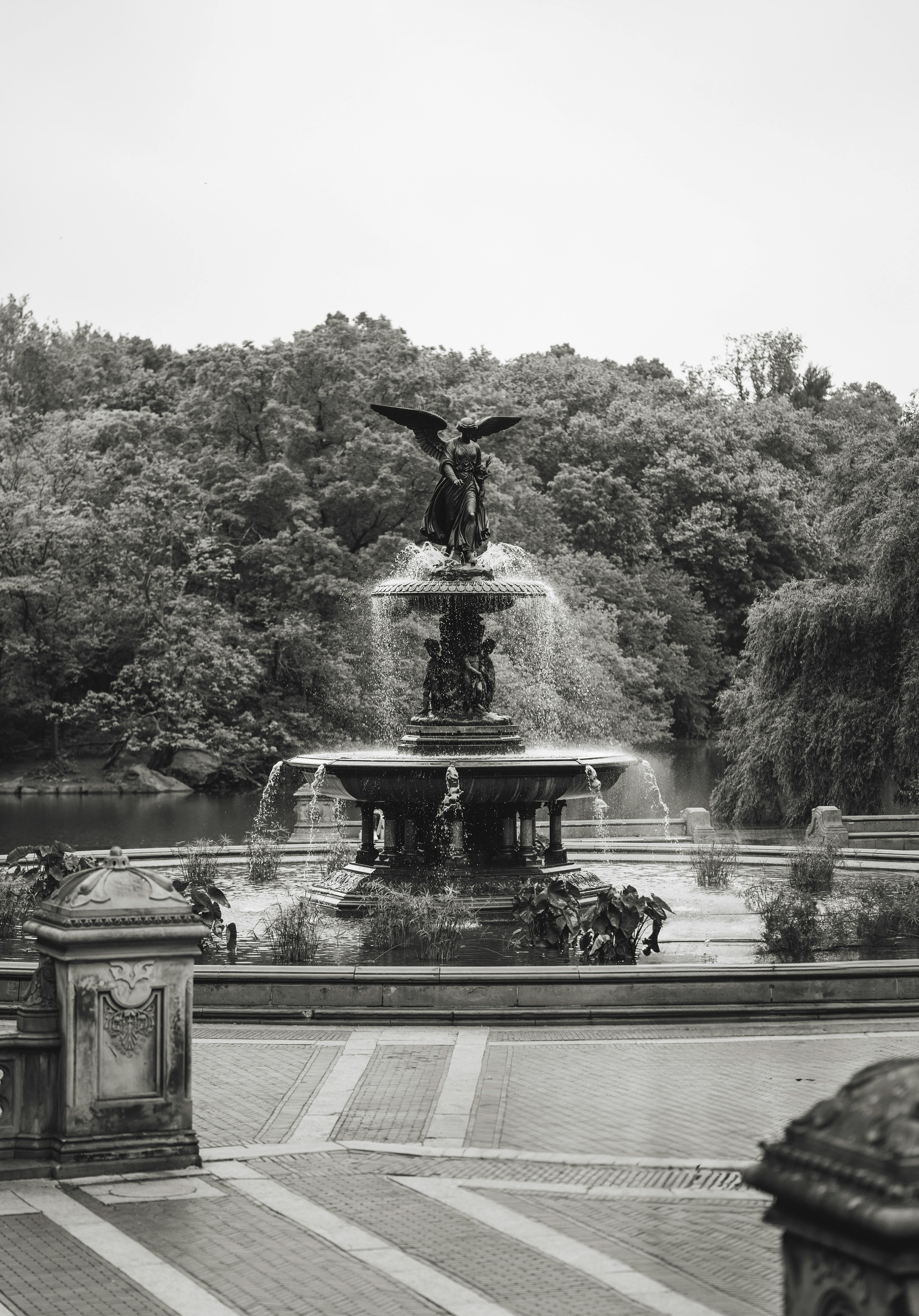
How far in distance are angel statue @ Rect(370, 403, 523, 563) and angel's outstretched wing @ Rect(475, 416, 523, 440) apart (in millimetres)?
16

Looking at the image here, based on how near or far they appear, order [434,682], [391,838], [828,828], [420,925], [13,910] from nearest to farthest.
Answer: [420,925] → [13,910] → [391,838] → [434,682] → [828,828]

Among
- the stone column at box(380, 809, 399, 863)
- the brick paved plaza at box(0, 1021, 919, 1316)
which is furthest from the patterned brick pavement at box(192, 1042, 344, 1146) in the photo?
the stone column at box(380, 809, 399, 863)

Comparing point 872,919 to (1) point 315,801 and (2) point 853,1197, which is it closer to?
(1) point 315,801

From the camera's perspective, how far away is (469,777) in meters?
19.9

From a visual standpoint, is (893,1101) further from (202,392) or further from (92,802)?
(202,392)

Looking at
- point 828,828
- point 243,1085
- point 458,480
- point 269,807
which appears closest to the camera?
point 243,1085

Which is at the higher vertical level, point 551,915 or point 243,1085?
point 551,915

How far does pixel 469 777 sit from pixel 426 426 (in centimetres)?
544

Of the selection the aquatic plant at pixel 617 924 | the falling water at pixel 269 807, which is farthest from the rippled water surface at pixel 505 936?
the falling water at pixel 269 807

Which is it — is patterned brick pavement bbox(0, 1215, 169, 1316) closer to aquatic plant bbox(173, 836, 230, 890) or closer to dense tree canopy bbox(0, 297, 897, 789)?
aquatic plant bbox(173, 836, 230, 890)

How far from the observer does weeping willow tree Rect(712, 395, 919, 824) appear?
35250 millimetres

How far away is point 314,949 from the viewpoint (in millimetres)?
17016

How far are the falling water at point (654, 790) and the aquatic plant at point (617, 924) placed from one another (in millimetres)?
8333

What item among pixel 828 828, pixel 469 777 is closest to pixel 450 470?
pixel 469 777
